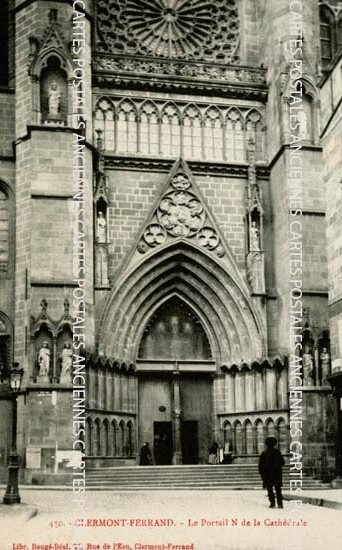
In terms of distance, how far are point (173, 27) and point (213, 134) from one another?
428cm

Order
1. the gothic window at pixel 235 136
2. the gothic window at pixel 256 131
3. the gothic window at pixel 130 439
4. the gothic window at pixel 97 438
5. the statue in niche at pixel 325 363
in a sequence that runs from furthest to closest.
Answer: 1. the gothic window at pixel 256 131
2. the gothic window at pixel 235 136
3. the gothic window at pixel 130 439
4. the statue in niche at pixel 325 363
5. the gothic window at pixel 97 438

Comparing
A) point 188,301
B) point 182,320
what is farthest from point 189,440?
point 188,301

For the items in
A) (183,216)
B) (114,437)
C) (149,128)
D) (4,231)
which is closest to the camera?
(114,437)

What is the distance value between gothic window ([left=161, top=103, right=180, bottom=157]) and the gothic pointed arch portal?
670 mm

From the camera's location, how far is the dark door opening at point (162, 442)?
28.8 meters

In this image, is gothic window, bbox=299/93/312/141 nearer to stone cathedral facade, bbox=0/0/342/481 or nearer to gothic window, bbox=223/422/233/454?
stone cathedral facade, bbox=0/0/342/481

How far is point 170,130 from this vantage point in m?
29.9

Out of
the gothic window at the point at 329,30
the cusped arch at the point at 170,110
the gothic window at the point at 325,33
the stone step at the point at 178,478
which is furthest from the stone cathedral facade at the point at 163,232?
the gothic window at the point at 329,30

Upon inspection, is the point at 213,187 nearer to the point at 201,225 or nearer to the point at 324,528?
the point at 201,225

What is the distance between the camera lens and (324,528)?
12562 mm

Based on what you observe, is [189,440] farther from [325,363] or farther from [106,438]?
[325,363]

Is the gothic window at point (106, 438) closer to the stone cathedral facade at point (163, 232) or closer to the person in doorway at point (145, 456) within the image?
the stone cathedral facade at point (163, 232)

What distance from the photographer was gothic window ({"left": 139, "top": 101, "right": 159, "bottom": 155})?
29578mm

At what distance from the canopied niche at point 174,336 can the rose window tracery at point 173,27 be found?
8.56 m
